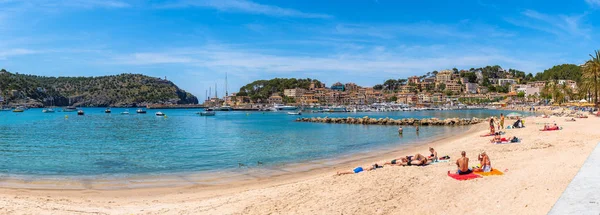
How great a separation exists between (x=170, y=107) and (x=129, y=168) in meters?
187

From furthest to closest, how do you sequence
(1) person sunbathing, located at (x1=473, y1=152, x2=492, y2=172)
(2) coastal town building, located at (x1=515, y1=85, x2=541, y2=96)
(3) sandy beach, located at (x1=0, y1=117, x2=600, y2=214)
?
(2) coastal town building, located at (x1=515, y1=85, x2=541, y2=96)
(1) person sunbathing, located at (x1=473, y1=152, x2=492, y2=172)
(3) sandy beach, located at (x1=0, y1=117, x2=600, y2=214)

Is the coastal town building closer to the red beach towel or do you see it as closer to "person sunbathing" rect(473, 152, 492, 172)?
"person sunbathing" rect(473, 152, 492, 172)

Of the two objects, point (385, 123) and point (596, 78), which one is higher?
point (596, 78)

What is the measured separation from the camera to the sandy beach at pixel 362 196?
28.9ft

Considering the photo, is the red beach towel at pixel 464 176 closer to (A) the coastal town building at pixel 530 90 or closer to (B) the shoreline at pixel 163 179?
(B) the shoreline at pixel 163 179

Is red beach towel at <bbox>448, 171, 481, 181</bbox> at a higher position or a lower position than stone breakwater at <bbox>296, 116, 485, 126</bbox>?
higher

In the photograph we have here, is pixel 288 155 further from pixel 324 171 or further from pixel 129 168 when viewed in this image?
pixel 129 168

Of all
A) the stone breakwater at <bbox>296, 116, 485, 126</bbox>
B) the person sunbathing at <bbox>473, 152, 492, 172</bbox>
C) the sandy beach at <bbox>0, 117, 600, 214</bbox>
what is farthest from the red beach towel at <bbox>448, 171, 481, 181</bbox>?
the stone breakwater at <bbox>296, 116, 485, 126</bbox>

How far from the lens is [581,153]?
14.0 metres

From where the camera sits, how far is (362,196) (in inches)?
391

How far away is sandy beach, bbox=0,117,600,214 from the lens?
28.9 feet

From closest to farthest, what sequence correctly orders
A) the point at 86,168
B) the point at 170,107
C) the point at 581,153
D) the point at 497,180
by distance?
the point at 497,180, the point at 581,153, the point at 86,168, the point at 170,107

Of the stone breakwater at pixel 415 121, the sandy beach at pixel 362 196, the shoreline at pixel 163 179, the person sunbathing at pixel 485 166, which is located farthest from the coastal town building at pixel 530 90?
the sandy beach at pixel 362 196

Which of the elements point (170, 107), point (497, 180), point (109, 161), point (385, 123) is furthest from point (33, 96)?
point (497, 180)
